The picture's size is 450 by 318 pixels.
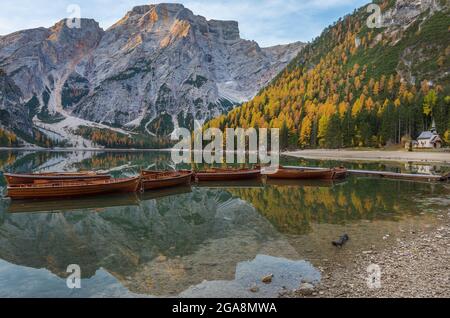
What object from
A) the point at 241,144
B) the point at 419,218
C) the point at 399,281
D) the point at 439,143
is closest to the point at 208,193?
the point at 419,218

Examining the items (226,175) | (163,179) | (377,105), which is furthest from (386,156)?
(163,179)

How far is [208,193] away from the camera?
153 feet

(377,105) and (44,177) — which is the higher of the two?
(377,105)

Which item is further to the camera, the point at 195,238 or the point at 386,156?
the point at 386,156

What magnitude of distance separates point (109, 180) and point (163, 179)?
7.84 meters

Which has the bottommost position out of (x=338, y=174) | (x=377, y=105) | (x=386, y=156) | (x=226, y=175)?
(x=226, y=175)

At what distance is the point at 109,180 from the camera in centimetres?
4384

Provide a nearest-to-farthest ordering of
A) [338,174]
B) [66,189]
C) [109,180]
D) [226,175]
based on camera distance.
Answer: [66,189] → [109,180] → [338,174] → [226,175]

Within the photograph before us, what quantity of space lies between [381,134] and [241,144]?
72.4 metres

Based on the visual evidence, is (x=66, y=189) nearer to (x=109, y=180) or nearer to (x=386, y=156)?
(x=109, y=180)

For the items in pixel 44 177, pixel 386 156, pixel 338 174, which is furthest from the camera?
pixel 386 156

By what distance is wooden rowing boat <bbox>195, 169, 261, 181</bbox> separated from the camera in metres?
57.4

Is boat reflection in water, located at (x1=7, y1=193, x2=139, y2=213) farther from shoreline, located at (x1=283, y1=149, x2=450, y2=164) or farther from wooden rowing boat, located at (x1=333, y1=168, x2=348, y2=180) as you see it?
shoreline, located at (x1=283, y1=149, x2=450, y2=164)
